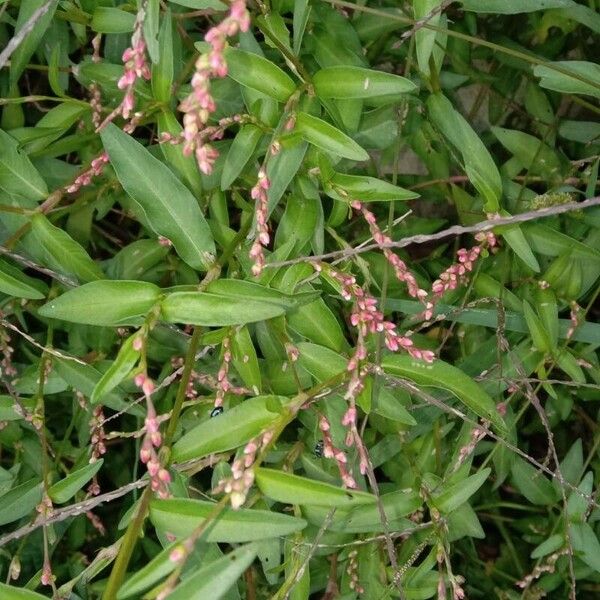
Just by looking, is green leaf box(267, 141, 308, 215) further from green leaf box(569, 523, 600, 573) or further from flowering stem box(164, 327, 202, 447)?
green leaf box(569, 523, 600, 573)

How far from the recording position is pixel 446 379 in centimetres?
174

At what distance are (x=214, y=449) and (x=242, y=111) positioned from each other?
0.82m

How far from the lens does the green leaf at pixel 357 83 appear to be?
Answer: 1.66m

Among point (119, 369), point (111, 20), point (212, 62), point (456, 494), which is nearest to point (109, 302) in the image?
point (119, 369)

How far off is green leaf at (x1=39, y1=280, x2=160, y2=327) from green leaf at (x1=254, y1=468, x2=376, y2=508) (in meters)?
0.36

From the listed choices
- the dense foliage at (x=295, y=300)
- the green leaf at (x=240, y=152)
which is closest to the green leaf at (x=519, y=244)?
the dense foliage at (x=295, y=300)

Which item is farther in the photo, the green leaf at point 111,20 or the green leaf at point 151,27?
the green leaf at point 111,20

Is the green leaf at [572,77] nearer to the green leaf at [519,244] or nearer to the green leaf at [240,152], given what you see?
the green leaf at [519,244]

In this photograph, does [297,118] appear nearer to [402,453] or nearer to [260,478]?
[260,478]

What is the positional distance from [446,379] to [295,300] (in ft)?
1.08

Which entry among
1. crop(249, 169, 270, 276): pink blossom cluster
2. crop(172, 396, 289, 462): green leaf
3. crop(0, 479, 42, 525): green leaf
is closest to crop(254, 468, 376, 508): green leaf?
crop(172, 396, 289, 462): green leaf

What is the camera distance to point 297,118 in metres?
1.70

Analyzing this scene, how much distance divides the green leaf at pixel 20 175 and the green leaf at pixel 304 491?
0.86m

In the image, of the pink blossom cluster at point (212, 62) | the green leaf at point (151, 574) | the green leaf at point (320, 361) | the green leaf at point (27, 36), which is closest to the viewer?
the pink blossom cluster at point (212, 62)
